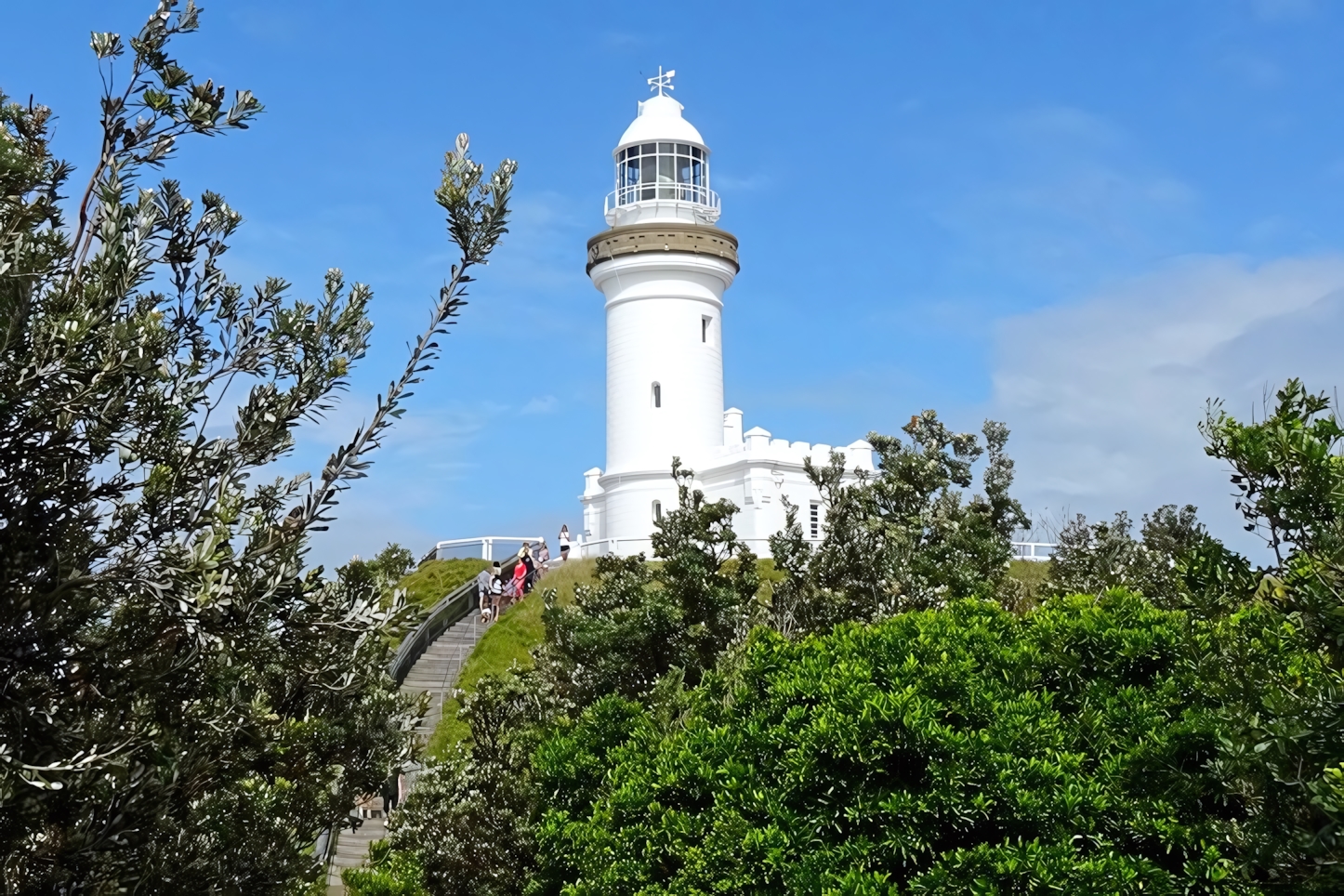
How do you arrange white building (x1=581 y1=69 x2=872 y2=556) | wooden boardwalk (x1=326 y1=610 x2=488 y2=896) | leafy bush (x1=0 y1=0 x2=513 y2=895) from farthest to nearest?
white building (x1=581 y1=69 x2=872 y2=556)
wooden boardwalk (x1=326 y1=610 x2=488 y2=896)
leafy bush (x1=0 y1=0 x2=513 y2=895)

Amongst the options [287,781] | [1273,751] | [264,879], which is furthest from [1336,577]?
[287,781]

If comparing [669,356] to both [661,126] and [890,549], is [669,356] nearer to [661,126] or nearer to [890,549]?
[661,126]

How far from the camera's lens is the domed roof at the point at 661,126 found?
147 ft

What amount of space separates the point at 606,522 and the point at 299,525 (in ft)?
122

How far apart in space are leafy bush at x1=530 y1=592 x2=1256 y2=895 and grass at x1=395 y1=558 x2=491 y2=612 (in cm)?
2541

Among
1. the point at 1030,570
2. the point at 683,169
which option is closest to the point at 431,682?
the point at 1030,570

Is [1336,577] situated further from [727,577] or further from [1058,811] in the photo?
[727,577]

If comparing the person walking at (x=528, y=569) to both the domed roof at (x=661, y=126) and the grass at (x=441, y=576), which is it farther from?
the domed roof at (x=661, y=126)

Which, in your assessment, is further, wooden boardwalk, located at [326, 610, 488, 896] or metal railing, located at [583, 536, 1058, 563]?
metal railing, located at [583, 536, 1058, 563]

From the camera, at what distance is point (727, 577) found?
21.8 meters

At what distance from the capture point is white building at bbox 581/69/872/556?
136 feet

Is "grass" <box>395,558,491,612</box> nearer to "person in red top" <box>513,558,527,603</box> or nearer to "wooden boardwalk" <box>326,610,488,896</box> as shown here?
"person in red top" <box>513,558,527,603</box>

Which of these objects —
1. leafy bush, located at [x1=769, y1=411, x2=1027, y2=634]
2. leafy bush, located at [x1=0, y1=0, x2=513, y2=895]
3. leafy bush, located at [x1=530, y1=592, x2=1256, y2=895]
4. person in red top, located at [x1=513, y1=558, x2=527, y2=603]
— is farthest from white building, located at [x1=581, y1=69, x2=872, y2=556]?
leafy bush, located at [x1=0, y1=0, x2=513, y2=895]

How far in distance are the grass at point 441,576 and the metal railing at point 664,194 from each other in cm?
1253
